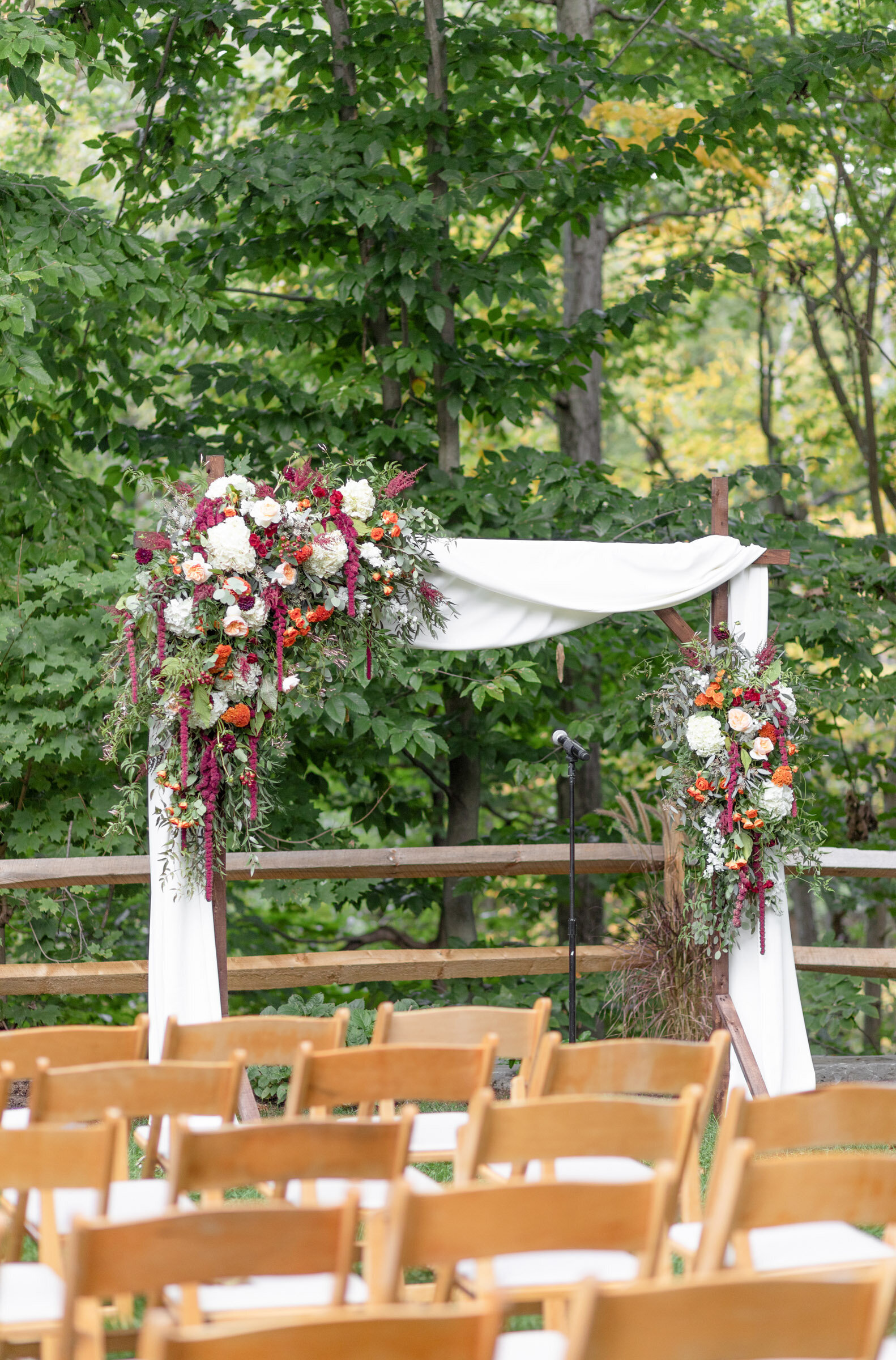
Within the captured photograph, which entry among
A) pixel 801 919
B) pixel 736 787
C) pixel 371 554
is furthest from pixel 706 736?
pixel 801 919

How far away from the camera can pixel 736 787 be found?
17.5 feet

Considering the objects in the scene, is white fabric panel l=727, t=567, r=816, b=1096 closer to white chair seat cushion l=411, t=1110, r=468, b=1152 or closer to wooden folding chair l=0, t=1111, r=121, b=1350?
white chair seat cushion l=411, t=1110, r=468, b=1152

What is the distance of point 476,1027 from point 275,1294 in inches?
47.4

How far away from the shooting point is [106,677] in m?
4.98

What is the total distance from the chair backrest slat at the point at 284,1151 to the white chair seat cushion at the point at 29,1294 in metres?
0.32

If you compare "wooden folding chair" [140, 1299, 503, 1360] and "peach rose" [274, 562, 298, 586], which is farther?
"peach rose" [274, 562, 298, 586]

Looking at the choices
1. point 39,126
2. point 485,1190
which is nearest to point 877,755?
point 485,1190

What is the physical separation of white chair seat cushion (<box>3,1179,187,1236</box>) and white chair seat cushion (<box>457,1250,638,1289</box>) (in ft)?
2.23

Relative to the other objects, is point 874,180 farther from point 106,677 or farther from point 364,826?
point 106,677

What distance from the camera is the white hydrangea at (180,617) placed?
15.5ft

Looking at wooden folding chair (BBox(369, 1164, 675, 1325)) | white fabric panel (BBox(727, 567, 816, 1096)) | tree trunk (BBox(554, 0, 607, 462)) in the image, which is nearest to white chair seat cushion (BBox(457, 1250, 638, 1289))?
wooden folding chair (BBox(369, 1164, 675, 1325))

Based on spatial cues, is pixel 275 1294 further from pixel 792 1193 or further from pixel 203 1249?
pixel 792 1193

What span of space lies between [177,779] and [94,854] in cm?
207

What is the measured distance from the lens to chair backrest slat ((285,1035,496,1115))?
2990mm
